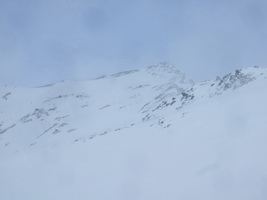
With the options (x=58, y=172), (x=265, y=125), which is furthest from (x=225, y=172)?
(x=58, y=172)

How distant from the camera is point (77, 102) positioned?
91.4 metres

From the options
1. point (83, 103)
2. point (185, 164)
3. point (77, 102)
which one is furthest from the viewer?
point (77, 102)

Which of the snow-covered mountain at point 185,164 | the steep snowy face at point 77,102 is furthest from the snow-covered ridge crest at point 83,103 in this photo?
the snow-covered mountain at point 185,164

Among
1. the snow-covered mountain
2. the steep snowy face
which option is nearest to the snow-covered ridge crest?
the steep snowy face

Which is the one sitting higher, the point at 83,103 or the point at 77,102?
the point at 77,102

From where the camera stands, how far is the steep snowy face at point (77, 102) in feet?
219

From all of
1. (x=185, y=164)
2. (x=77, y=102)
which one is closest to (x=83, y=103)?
(x=77, y=102)

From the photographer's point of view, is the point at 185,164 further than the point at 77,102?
No

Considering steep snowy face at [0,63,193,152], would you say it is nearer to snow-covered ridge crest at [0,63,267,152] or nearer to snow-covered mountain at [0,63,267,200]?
snow-covered ridge crest at [0,63,267,152]

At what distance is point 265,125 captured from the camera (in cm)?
1074

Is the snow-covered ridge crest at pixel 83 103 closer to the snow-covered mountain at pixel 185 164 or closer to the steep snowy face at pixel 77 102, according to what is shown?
the steep snowy face at pixel 77 102

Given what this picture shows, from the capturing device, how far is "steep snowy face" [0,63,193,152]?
66875mm

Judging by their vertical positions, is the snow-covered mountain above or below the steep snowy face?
below

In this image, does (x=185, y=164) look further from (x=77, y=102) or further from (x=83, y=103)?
(x=77, y=102)
